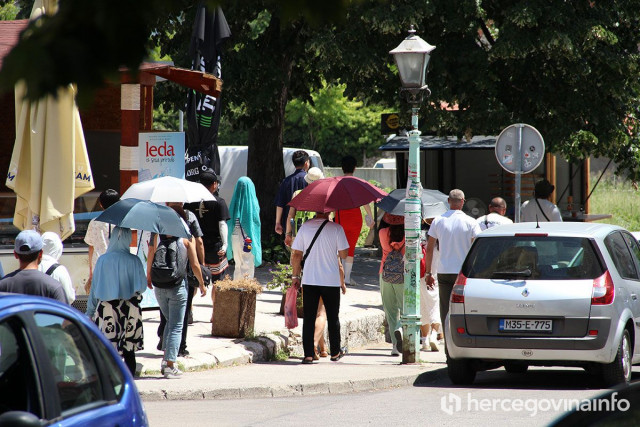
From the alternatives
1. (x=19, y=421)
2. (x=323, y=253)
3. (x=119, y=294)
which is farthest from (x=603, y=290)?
(x=19, y=421)

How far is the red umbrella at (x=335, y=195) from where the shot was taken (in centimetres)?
1109

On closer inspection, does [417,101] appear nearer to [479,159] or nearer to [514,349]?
[514,349]

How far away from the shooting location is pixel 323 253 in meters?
11.0

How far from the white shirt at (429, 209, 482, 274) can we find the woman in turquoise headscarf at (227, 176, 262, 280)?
288cm

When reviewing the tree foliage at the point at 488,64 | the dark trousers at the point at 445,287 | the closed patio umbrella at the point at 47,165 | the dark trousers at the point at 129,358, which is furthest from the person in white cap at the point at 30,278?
the tree foliage at the point at 488,64

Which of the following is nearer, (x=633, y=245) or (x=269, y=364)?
(x=633, y=245)

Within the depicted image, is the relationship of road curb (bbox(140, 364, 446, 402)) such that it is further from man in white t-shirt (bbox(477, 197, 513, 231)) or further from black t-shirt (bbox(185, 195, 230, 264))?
black t-shirt (bbox(185, 195, 230, 264))

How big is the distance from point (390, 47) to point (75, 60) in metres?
16.4

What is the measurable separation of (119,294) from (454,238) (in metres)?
4.34

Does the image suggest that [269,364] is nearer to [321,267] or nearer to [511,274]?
[321,267]

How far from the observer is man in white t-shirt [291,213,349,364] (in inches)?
433

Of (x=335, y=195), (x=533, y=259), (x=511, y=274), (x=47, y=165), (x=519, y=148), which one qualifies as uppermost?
(x=519, y=148)

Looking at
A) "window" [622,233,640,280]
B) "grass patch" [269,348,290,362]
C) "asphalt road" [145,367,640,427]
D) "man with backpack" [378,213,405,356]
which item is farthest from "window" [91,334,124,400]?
"man with backpack" [378,213,405,356]

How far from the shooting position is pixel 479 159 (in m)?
28.6
